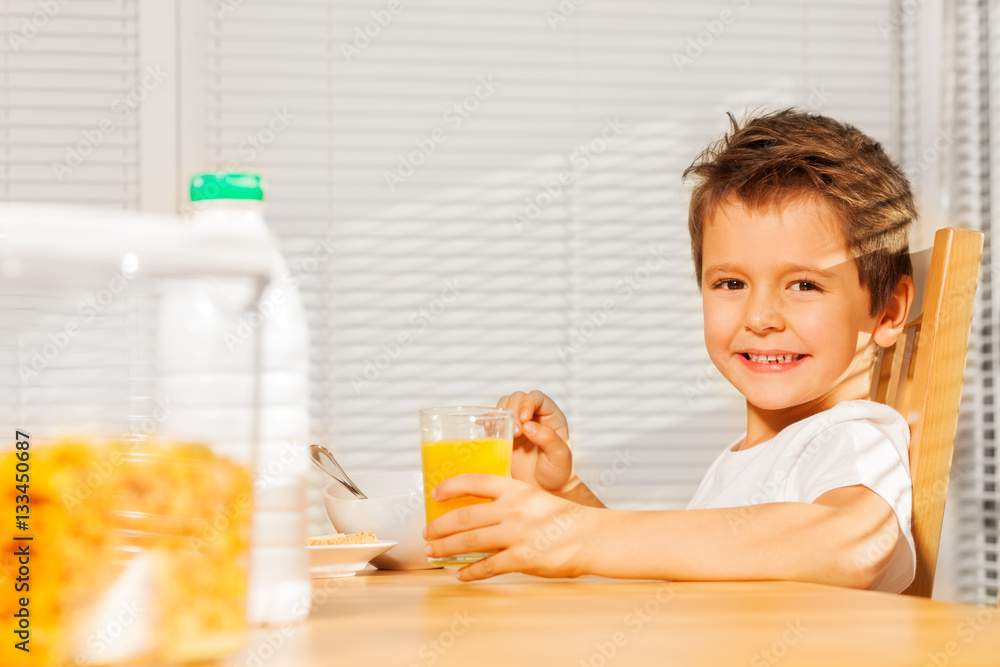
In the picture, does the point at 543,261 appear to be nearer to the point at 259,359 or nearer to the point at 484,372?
the point at 484,372

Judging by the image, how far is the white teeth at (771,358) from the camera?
3.53 feet

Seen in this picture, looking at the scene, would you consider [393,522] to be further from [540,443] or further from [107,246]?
[107,246]

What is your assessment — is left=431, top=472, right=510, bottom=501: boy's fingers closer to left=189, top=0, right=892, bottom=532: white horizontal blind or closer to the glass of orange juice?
the glass of orange juice

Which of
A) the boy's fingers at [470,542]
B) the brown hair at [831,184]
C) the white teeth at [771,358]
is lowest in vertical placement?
the boy's fingers at [470,542]

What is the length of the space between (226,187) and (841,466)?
63cm

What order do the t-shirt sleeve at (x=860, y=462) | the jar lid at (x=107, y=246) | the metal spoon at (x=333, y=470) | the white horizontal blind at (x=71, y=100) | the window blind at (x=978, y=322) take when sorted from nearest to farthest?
the jar lid at (x=107, y=246)
the t-shirt sleeve at (x=860, y=462)
the metal spoon at (x=333, y=470)
the white horizontal blind at (x=71, y=100)
the window blind at (x=978, y=322)

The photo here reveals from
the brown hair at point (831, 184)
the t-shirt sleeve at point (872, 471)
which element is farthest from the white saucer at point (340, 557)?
the brown hair at point (831, 184)

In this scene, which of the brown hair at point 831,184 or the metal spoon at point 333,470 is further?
the brown hair at point 831,184

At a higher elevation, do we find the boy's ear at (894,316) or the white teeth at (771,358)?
the boy's ear at (894,316)

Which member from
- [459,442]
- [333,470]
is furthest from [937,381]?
[333,470]

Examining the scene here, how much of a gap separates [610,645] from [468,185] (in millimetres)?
1844

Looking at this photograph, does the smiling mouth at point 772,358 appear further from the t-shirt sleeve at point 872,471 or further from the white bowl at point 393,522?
the white bowl at point 393,522

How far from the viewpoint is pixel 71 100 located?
6.61 ft

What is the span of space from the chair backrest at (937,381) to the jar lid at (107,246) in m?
0.75
